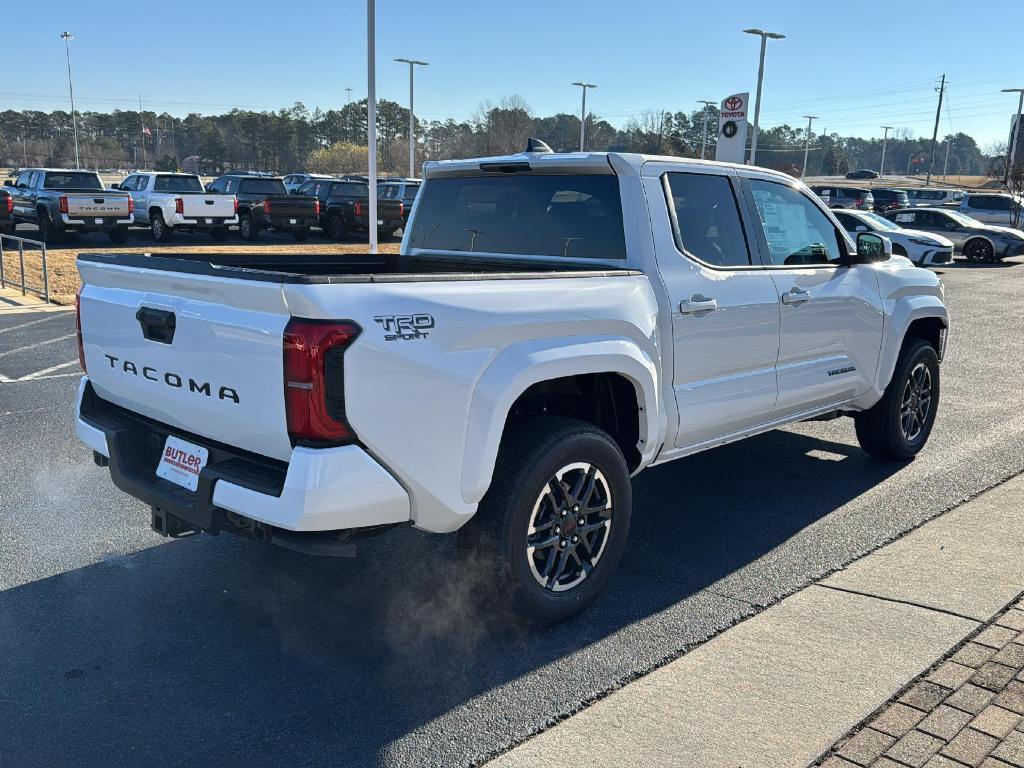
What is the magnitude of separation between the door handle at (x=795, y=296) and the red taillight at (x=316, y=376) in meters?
2.77

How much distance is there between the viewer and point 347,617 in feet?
12.5

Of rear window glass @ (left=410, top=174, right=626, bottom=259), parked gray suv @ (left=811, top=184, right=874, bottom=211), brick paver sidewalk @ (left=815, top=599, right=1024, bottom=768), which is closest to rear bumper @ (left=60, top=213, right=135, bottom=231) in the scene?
rear window glass @ (left=410, top=174, right=626, bottom=259)

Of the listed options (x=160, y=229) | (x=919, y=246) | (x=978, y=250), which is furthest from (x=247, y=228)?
(x=978, y=250)

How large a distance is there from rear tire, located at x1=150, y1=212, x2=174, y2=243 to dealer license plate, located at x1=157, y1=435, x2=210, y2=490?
20615 mm

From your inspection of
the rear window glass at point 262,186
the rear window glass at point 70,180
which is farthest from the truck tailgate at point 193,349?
the rear window glass at point 262,186

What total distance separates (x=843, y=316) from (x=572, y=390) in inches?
86.3

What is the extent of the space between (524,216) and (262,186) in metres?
21.7

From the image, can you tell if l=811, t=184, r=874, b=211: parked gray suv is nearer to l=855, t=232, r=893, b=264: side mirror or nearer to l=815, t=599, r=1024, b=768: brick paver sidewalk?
l=855, t=232, r=893, b=264: side mirror

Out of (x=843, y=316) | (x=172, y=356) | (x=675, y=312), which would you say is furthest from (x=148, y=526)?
(x=843, y=316)

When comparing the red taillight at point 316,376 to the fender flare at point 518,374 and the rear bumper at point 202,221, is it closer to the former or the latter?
the fender flare at point 518,374

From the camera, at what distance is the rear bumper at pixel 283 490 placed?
287 centimetres

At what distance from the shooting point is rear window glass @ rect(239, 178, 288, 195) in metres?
24.3

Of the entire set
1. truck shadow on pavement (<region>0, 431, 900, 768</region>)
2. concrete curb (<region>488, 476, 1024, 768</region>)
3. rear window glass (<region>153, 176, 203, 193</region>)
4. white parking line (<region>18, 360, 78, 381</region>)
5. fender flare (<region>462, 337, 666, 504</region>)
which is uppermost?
rear window glass (<region>153, 176, 203, 193</region>)

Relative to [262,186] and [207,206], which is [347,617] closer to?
[207,206]
